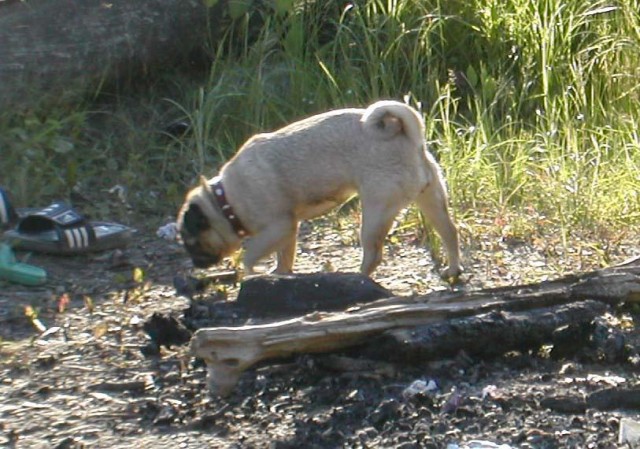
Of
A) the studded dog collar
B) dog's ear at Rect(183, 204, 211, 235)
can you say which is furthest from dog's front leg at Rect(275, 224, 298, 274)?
dog's ear at Rect(183, 204, 211, 235)

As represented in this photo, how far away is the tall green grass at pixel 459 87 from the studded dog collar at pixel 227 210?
53.0 inches

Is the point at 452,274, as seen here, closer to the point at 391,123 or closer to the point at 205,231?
the point at 391,123

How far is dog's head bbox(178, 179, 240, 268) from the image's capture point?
221 inches

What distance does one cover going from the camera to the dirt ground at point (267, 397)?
12.8 ft

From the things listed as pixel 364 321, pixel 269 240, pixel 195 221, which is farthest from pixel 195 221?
pixel 364 321

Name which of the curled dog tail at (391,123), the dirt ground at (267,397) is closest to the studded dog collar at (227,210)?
the dirt ground at (267,397)

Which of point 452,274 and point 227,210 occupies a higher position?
point 227,210

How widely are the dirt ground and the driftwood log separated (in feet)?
0.32

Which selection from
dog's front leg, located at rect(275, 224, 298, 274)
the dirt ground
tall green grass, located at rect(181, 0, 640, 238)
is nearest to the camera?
the dirt ground

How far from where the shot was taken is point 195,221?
18.5 feet

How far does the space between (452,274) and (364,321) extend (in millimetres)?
1464

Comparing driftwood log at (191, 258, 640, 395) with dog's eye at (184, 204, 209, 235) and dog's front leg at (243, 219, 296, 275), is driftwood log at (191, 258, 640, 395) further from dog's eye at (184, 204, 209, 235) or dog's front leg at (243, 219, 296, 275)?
dog's eye at (184, 204, 209, 235)

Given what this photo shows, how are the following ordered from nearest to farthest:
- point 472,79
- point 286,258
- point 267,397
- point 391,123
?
point 267,397
point 391,123
point 286,258
point 472,79

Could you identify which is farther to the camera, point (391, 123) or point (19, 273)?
point (19, 273)
